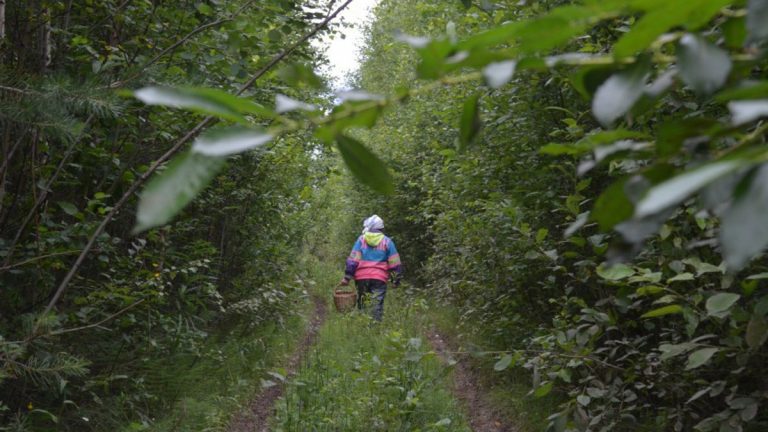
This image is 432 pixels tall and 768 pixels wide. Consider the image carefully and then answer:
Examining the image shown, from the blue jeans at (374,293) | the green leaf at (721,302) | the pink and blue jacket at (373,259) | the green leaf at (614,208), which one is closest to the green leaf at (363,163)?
the green leaf at (614,208)

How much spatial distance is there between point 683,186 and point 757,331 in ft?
6.47

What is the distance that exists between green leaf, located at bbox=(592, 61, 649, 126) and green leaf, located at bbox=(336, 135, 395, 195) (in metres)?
0.24

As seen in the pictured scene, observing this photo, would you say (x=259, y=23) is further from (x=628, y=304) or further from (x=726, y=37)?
(x=726, y=37)

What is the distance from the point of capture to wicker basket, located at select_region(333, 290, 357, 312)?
35.8 ft

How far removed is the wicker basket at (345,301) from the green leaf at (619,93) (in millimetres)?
10396

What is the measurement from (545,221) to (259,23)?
2.92 meters

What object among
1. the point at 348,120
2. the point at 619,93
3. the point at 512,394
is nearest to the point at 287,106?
the point at 348,120

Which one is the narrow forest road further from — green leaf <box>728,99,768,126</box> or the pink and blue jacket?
green leaf <box>728,99,768,126</box>

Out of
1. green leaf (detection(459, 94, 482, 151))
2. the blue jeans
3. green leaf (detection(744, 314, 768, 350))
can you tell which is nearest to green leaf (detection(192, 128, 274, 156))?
green leaf (detection(459, 94, 482, 151))

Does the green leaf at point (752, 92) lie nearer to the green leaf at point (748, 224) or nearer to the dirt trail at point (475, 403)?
the green leaf at point (748, 224)

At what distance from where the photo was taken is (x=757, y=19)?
0.57 m

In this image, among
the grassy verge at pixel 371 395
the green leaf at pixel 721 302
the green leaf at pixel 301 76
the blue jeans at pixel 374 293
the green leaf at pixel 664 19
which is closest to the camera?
the green leaf at pixel 664 19

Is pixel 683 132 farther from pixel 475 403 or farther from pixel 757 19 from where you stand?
pixel 475 403

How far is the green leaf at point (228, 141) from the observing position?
1.93ft
